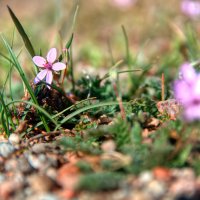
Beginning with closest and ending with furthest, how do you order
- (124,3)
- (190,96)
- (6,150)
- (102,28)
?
(190,96), (6,150), (102,28), (124,3)

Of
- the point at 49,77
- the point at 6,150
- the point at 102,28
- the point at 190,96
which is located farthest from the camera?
the point at 102,28

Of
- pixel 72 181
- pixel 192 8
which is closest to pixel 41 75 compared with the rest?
pixel 72 181

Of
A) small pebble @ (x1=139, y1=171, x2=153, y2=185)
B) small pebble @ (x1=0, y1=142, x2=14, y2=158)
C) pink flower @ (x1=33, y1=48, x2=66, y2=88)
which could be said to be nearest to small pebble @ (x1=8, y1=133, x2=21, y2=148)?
small pebble @ (x1=0, y1=142, x2=14, y2=158)

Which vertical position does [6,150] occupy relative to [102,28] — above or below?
below

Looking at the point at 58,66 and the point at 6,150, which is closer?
the point at 6,150

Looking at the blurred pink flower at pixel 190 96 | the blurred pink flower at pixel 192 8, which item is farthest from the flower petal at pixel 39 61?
the blurred pink flower at pixel 192 8

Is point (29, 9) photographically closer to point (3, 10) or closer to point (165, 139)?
point (3, 10)

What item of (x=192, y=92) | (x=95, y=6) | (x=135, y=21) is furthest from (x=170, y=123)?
(x=95, y=6)

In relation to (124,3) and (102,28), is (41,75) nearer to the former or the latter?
(102,28)
